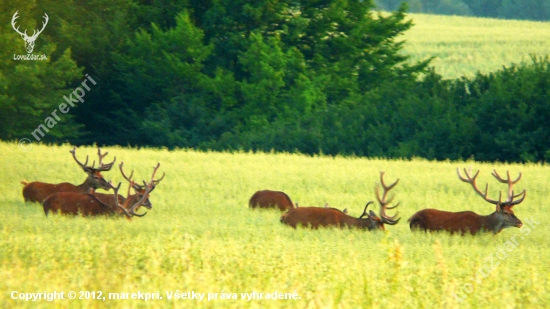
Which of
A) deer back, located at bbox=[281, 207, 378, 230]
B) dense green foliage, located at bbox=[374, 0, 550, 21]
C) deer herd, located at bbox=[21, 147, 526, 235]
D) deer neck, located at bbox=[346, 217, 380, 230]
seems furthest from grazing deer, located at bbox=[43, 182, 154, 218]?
dense green foliage, located at bbox=[374, 0, 550, 21]

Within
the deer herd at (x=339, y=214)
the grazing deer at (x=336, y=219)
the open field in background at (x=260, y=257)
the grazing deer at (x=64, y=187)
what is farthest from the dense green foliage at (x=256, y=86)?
the grazing deer at (x=336, y=219)

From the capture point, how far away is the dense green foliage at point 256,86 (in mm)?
33094

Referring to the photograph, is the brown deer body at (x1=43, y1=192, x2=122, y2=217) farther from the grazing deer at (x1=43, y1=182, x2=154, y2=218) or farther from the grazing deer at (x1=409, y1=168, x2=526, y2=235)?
the grazing deer at (x1=409, y1=168, x2=526, y2=235)

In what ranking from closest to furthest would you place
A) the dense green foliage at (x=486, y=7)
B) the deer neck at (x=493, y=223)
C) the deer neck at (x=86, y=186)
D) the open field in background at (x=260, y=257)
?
the open field in background at (x=260, y=257) → the deer neck at (x=493, y=223) → the deer neck at (x=86, y=186) → the dense green foliage at (x=486, y=7)

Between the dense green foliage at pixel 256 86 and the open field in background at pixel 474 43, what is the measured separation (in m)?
10.4

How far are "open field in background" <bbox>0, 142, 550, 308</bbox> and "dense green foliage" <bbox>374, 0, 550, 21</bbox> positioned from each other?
260ft

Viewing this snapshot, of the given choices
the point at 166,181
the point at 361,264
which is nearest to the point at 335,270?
the point at 361,264

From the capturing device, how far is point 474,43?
2461 inches

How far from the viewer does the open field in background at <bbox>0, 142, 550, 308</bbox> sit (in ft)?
25.5

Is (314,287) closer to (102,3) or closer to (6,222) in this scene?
(6,222)

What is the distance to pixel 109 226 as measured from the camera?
1158 cm

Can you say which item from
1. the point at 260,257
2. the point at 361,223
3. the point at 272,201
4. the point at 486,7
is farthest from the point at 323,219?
the point at 486,7

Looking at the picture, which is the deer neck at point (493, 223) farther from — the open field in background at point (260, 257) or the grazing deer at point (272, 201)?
the grazing deer at point (272, 201)

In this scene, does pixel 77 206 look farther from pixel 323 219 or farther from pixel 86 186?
pixel 323 219
